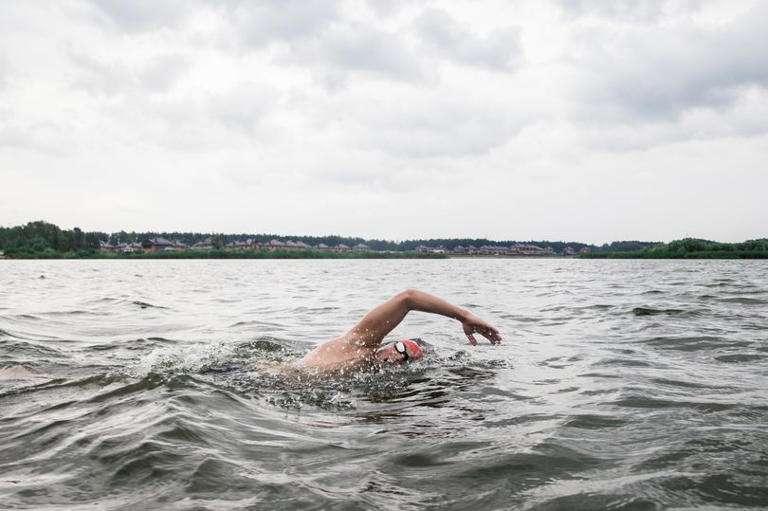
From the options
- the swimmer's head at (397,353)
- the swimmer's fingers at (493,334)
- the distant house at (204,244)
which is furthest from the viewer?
the distant house at (204,244)

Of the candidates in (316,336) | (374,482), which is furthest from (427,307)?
(316,336)

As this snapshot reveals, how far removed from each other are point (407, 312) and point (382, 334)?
1.45ft

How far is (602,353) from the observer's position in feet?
23.9

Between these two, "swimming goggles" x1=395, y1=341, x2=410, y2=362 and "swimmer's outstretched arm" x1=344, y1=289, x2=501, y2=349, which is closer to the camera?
"swimmer's outstretched arm" x1=344, y1=289, x2=501, y2=349

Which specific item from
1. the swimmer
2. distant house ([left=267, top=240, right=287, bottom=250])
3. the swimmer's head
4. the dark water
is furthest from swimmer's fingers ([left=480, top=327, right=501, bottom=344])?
distant house ([left=267, top=240, right=287, bottom=250])

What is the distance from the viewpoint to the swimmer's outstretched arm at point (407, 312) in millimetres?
5742

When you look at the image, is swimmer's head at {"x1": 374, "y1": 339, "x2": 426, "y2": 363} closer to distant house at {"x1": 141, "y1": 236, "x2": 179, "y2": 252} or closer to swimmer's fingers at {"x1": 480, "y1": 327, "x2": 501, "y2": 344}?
swimmer's fingers at {"x1": 480, "y1": 327, "x2": 501, "y2": 344}

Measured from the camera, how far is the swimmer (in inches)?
227

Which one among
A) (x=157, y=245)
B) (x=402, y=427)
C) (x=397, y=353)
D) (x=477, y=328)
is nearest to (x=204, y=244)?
(x=157, y=245)

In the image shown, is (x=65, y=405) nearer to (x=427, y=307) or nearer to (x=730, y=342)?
(x=427, y=307)

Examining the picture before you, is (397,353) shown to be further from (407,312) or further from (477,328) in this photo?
(477,328)

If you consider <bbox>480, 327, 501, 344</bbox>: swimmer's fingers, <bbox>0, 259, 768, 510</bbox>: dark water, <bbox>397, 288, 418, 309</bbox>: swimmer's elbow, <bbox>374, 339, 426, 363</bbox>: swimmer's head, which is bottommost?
<bbox>0, 259, 768, 510</bbox>: dark water

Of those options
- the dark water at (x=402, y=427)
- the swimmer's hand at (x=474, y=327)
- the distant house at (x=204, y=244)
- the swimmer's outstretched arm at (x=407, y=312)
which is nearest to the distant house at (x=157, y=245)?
the distant house at (x=204, y=244)

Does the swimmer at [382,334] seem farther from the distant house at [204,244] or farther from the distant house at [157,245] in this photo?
the distant house at [204,244]
